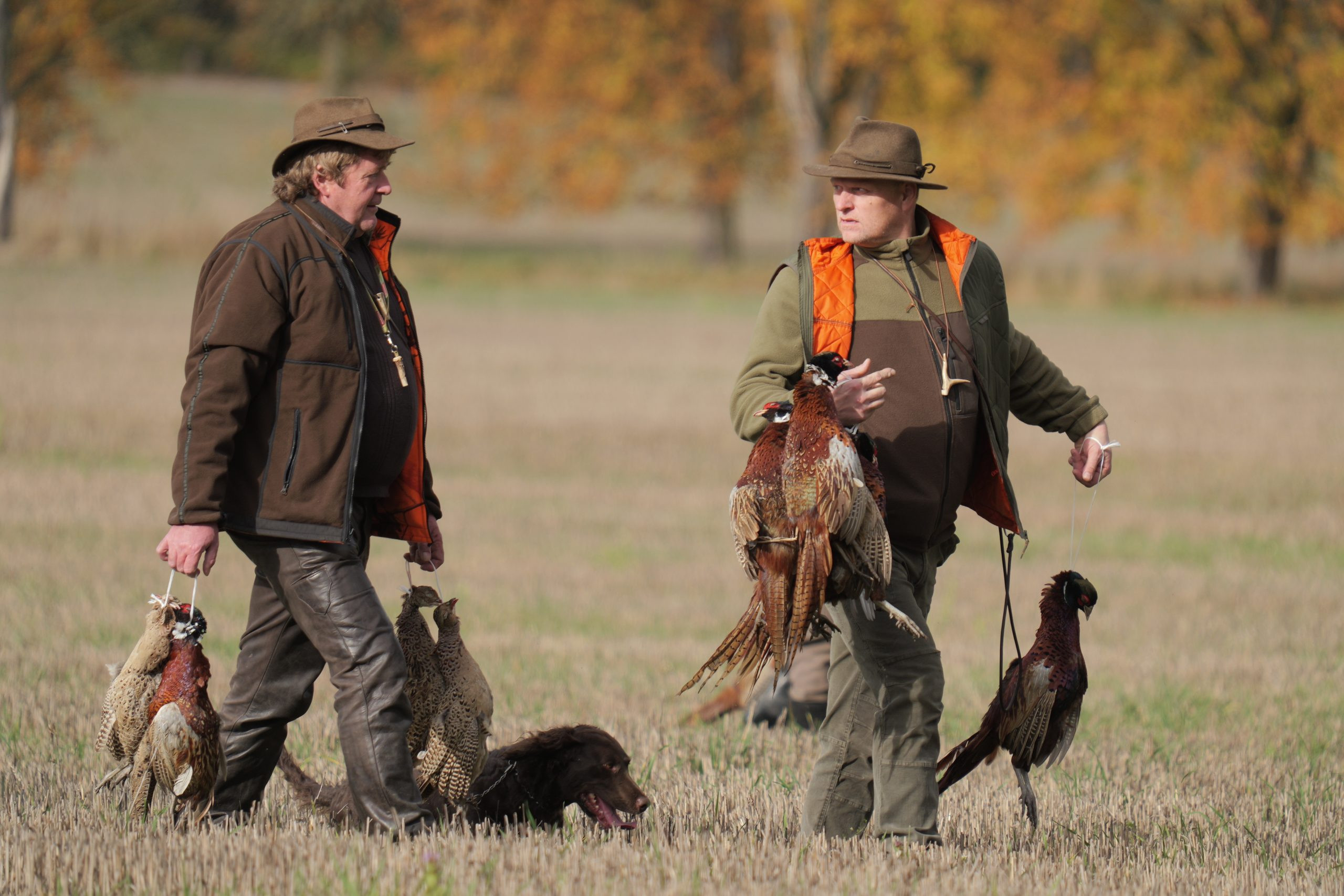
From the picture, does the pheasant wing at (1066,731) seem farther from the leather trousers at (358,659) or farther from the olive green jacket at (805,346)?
the leather trousers at (358,659)

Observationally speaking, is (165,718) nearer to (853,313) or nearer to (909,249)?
(853,313)

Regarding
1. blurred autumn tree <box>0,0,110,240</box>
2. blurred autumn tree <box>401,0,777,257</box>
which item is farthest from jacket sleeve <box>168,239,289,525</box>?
blurred autumn tree <box>401,0,777,257</box>

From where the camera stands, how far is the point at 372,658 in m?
4.60

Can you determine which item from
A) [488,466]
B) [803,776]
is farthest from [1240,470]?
[803,776]

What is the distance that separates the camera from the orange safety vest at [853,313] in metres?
4.86

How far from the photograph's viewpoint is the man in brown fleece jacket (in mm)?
4508

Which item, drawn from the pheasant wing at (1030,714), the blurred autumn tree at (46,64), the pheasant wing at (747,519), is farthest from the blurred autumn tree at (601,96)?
the pheasant wing at (747,519)

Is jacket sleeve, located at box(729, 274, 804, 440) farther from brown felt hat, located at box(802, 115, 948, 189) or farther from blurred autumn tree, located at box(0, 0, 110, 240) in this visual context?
blurred autumn tree, located at box(0, 0, 110, 240)

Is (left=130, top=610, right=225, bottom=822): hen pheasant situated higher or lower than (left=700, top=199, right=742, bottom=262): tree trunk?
lower

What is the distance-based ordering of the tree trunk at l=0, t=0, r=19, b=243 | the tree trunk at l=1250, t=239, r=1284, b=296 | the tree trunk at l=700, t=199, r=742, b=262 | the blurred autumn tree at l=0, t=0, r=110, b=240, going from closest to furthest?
the tree trunk at l=0, t=0, r=19, b=243 < the tree trunk at l=1250, t=239, r=1284, b=296 < the blurred autumn tree at l=0, t=0, r=110, b=240 < the tree trunk at l=700, t=199, r=742, b=262

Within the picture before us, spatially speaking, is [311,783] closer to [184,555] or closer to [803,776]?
[184,555]

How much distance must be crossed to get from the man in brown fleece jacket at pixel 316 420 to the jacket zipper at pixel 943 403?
62.4 inches

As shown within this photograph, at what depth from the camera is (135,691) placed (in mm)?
4566

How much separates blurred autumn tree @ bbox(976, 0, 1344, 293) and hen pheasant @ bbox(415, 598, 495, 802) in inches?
1292
